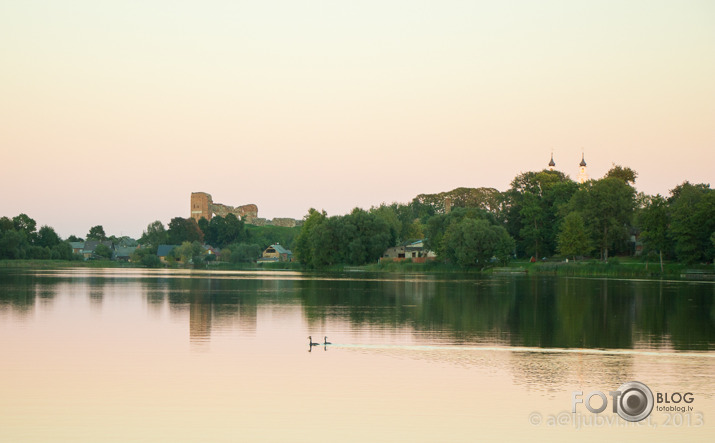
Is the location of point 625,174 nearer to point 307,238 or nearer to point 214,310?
point 307,238

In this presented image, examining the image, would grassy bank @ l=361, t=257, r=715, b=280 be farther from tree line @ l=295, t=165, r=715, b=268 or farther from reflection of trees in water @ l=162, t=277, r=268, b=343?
reflection of trees in water @ l=162, t=277, r=268, b=343

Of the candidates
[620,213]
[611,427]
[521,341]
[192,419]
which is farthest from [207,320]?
→ [620,213]

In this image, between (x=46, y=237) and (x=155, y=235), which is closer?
(x=46, y=237)

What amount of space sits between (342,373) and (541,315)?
16.4m

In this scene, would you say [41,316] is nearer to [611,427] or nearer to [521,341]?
[521,341]

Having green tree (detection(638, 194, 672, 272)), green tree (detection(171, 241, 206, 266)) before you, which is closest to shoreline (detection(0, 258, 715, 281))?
green tree (detection(638, 194, 672, 272))

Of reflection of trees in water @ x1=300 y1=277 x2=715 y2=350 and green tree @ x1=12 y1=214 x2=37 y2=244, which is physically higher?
green tree @ x1=12 y1=214 x2=37 y2=244

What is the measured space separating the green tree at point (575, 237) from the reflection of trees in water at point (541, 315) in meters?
38.5

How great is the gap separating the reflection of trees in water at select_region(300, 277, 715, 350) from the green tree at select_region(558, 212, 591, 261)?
126 feet

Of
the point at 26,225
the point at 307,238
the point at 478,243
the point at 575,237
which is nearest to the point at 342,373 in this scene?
the point at 575,237

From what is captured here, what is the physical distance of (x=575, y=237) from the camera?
8438cm

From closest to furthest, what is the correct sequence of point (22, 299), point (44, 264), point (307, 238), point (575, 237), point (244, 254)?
point (22, 299), point (575, 237), point (307, 238), point (44, 264), point (244, 254)

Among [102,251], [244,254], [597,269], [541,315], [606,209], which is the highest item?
[606,209]

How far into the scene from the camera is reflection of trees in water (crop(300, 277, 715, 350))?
23094mm
